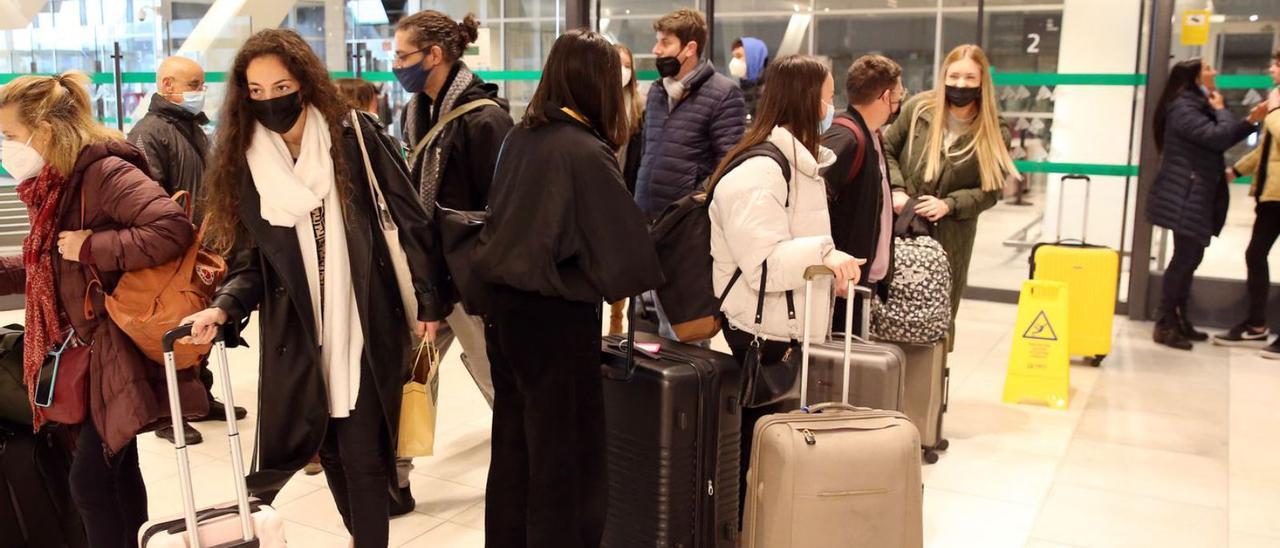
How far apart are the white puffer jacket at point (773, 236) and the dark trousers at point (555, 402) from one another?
451 mm

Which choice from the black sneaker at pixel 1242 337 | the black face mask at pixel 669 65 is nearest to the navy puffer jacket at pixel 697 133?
the black face mask at pixel 669 65

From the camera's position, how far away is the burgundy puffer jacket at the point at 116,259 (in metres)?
2.63

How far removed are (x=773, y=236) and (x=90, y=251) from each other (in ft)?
5.49

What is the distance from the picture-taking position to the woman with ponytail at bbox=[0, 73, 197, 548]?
8.70ft

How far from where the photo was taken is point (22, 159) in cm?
270

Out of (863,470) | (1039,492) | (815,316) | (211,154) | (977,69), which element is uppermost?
(977,69)

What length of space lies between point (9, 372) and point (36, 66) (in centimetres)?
571

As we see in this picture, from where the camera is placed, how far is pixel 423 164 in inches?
132

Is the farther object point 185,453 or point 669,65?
point 669,65

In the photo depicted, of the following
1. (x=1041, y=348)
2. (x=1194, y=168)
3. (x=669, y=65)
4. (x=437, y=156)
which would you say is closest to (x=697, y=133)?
(x=669, y=65)

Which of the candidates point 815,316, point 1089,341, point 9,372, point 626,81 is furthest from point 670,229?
point 1089,341

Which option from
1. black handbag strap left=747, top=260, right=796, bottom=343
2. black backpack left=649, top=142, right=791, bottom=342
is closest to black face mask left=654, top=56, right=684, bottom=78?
black backpack left=649, top=142, right=791, bottom=342

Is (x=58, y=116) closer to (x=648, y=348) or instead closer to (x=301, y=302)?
(x=301, y=302)

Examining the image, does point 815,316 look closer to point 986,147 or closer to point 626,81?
point 986,147
